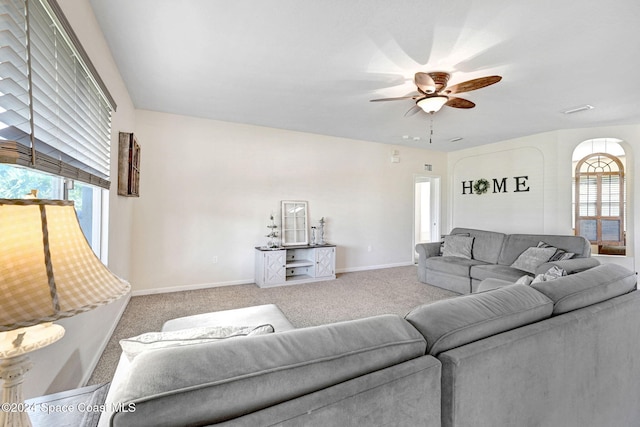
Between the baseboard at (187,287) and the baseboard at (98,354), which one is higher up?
the baseboard at (187,287)

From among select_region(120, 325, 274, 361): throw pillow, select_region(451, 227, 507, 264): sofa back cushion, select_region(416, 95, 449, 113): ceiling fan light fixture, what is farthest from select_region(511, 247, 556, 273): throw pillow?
select_region(120, 325, 274, 361): throw pillow

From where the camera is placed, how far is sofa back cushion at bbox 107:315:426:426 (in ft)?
1.90

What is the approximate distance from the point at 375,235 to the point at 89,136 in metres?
4.84

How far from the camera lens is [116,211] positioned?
286cm

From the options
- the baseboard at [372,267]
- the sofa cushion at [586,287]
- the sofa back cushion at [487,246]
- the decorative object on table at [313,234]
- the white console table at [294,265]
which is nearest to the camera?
the sofa cushion at [586,287]

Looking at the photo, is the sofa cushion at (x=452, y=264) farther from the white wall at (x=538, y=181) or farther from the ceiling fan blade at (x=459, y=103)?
the ceiling fan blade at (x=459, y=103)

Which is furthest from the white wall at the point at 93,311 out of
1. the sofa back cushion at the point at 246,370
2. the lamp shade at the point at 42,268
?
the sofa back cushion at the point at 246,370

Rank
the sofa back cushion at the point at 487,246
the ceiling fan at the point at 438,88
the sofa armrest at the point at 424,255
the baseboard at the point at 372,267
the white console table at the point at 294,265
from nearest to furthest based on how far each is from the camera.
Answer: the ceiling fan at the point at 438,88 → the sofa back cushion at the point at 487,246 → the white console table at the point at 294,265 → the sofa armrest at the point at 424,255 → the baseboard at the point at 372,267

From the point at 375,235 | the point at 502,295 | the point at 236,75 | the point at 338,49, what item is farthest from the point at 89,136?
the point at 375,235

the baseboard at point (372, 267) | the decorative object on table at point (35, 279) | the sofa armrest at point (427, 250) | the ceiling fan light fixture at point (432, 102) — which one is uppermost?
the ceiling fan light fixture at point (432, 102)

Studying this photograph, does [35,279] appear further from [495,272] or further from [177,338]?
[495,272]

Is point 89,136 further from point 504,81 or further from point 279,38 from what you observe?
point 504,81

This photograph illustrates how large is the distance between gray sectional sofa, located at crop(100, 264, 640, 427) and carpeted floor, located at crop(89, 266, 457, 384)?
6.89 feet

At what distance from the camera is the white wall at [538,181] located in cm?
439
